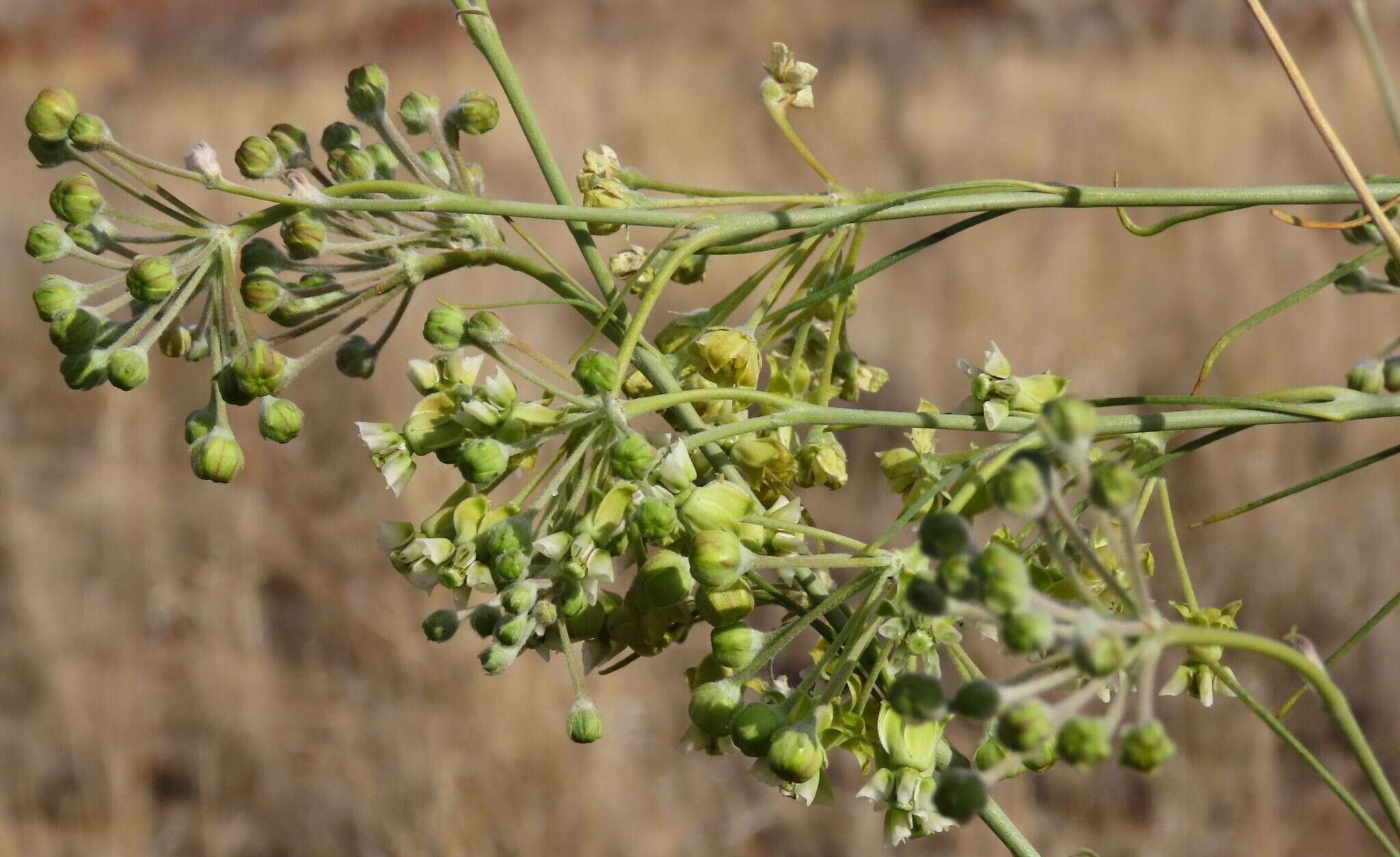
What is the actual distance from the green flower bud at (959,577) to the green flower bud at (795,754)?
0.24 meters

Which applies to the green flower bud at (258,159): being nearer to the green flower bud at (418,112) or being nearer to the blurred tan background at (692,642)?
the green flower bud at (418,112)

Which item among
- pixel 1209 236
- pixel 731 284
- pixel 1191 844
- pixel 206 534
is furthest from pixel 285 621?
pixel 1209 236

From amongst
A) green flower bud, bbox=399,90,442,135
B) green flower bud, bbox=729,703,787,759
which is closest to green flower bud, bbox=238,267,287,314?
green flower bud, bbox=399,90,442,135

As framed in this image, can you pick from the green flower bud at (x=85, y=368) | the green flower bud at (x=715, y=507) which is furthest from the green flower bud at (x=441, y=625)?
the green flower bud at (x=85, y=368)

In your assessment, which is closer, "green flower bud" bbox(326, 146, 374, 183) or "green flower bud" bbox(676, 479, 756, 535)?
"green flower bud" bbox(676, 479, 756, 535)

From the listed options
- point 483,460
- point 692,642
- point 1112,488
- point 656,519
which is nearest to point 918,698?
point 1112,488

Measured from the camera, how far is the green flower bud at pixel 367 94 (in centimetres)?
94

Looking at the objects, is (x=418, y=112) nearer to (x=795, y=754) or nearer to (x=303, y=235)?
(x=303, y=235)

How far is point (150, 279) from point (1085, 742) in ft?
2.24

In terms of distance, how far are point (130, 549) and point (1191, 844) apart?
455 centimetres

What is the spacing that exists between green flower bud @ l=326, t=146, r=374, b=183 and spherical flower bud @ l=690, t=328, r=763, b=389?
29 cm

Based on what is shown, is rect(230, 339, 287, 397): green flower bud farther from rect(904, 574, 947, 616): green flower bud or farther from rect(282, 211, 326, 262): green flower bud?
rect(904, 574, 947, 616): green flower bud

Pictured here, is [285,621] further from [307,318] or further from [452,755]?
[307,318]

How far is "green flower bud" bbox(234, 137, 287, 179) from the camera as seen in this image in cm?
84
